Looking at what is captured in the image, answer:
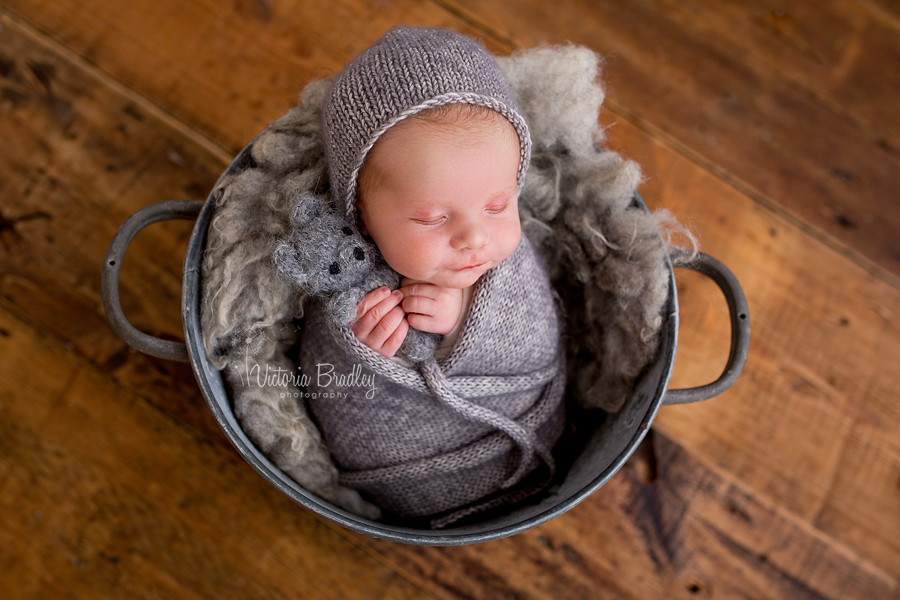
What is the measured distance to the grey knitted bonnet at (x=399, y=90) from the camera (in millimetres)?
704

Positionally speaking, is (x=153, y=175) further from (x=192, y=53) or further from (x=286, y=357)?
(x=286, y=357)

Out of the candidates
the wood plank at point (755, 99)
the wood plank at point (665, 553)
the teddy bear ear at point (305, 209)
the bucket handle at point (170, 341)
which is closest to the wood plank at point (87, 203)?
the bucket handle at point (170, 341)

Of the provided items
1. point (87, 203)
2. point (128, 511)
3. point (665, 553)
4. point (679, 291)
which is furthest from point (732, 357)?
point (87, 203)

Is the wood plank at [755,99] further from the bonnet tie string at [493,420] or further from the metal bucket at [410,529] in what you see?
the bonnet tie string at [493,420]

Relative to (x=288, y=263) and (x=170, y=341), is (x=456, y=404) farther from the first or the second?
(x=170, y=341)

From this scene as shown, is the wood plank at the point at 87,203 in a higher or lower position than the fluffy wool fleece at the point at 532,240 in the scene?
lower

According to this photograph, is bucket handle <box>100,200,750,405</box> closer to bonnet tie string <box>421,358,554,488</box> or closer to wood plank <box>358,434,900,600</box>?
bonnet tie string <box>421,358,554,488</box>

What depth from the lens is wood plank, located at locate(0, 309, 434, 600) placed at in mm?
1013

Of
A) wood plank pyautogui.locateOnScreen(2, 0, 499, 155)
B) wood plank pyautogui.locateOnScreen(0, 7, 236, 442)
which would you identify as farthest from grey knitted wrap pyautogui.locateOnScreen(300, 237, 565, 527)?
wood plank pyautogui.locateOnScreen(2, 0, 499, 155)

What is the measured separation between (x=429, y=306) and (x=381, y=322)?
0.07 metres

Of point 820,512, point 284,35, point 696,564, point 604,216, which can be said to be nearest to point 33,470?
point 284,35

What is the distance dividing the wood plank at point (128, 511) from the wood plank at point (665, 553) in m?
0.13

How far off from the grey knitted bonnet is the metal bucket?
0.19m

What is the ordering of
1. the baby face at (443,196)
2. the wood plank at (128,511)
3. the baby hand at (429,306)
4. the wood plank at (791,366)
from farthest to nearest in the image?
the wood plank at (791,366), the wood plank at (128,511), the baby hand at (429,306), the baby face at (443,196)
